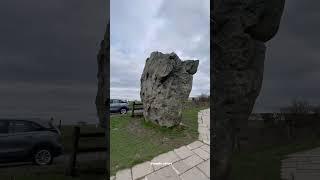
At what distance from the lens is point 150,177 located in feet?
23.0

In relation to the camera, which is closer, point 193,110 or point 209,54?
point 209,54

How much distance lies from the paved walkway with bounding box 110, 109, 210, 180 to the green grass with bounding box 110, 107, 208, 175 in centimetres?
17

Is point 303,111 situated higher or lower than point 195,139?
higher

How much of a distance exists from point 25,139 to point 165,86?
3.50 m

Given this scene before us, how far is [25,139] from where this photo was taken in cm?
604

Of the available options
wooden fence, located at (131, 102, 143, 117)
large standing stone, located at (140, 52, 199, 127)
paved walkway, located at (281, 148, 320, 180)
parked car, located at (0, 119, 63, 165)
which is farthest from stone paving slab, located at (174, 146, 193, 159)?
parked car, located at (0, 119, 63, 165)

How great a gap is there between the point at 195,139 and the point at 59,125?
3396 millimetres

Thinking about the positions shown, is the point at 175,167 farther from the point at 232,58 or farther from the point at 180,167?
the point at 232,58

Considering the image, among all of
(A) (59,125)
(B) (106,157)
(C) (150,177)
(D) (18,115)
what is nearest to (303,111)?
(C) (150,177)

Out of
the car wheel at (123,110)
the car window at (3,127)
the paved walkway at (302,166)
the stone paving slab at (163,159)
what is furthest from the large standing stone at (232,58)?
the car wheel at (123,110)

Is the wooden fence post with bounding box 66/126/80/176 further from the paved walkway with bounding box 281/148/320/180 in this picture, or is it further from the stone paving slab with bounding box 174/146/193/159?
the paved walkway with bounding box 281/148/320/180

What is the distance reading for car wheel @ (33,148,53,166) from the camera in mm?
6195

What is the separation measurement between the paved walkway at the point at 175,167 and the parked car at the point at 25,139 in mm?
1291

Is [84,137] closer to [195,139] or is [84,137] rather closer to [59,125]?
[59,125]
